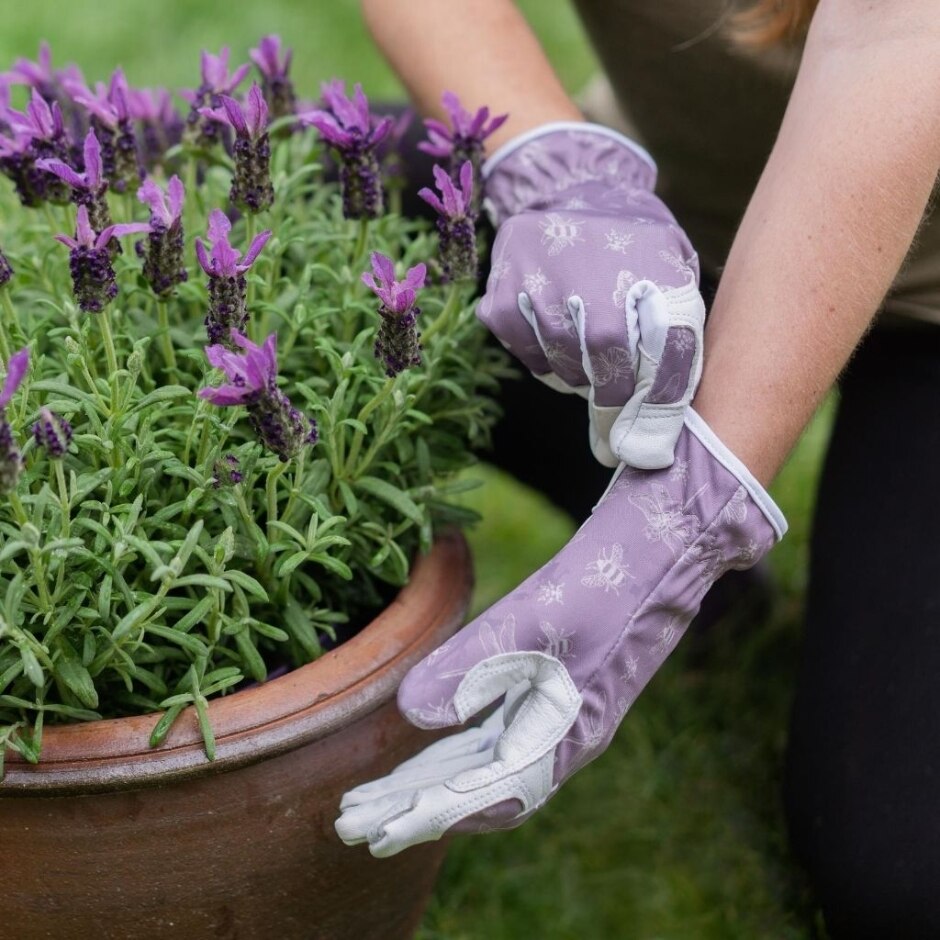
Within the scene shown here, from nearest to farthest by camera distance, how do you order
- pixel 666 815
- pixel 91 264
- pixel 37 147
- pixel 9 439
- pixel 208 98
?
1. pixel 9 439
2. pixel 91 264
3. pixel 37 147
4. pixel 208 98
5. pixel 666 815

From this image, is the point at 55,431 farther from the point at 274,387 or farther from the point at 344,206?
the point at 344,206

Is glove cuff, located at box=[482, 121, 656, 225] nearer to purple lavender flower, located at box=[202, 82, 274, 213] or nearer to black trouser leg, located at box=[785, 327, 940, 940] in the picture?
purple lavender flower, located at box=[202, 82, 274, 213]

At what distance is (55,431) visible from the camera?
35.4 inches

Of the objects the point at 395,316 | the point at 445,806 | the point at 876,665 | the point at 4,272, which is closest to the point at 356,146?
the point at 395,316

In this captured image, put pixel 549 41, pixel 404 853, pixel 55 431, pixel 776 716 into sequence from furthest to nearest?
1. pixel 549 41
2. pixel 776 716
3. pixel 404 853
4. pixel 55 431

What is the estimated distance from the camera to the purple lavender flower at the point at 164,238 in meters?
1.05

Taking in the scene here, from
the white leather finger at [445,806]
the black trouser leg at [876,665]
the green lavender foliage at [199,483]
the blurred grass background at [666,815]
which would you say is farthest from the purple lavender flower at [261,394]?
the black trouser leg at [876,665]

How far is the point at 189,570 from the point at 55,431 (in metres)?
0.24

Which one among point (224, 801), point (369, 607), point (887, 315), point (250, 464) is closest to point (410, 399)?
point (250, 464)

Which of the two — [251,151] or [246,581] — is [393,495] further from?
[251,151]

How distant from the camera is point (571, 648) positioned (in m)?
1.03

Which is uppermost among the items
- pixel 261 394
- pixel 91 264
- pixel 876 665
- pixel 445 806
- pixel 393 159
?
pixel 91 264

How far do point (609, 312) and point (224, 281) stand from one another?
0.32m

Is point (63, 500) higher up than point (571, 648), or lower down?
higher up
